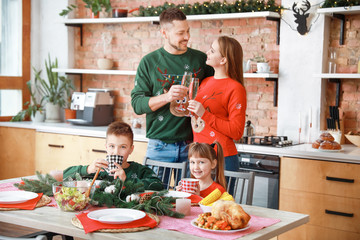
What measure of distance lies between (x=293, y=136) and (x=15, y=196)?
2.46m

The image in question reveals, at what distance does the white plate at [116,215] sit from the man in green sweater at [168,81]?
1038 mm

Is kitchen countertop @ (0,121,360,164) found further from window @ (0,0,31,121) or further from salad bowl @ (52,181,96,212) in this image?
salad bowl @ (52,181,96,212)

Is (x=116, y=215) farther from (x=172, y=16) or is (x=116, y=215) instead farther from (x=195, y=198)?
(x=172, y=16)


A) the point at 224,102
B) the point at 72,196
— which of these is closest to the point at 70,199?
the point at 72,196

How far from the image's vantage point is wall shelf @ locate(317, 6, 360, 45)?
3688mm

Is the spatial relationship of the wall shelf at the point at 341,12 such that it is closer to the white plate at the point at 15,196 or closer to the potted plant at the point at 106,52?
the potted plant at the point at 106,52

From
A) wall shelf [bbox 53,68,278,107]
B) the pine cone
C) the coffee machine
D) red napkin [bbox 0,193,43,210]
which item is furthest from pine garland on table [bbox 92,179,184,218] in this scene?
the coffee machine

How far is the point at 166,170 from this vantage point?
3109mm

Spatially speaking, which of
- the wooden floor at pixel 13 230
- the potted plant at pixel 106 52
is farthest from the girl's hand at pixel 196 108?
the potted plant at pixel 106 52

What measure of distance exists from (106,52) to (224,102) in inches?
107

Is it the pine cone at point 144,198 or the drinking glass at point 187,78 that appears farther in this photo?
the drinking glass at point 187,78

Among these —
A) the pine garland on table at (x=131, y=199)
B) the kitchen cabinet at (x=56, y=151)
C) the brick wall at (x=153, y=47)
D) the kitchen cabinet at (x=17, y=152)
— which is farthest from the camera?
the kitchen cabinet at (x=17, y=152)

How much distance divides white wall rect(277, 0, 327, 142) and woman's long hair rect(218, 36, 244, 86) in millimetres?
1282

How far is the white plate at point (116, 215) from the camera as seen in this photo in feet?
6.11
